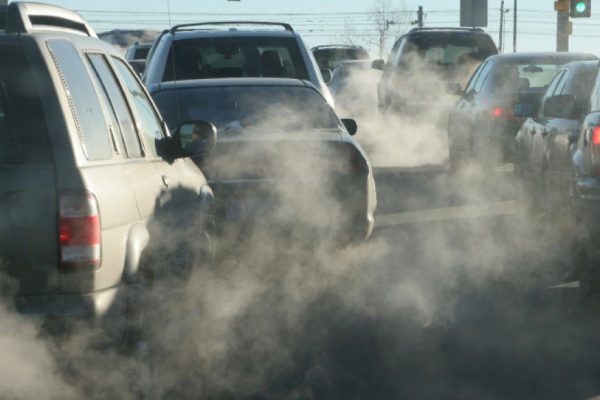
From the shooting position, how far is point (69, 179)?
16.5 ft

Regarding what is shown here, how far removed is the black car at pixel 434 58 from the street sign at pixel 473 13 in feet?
57.5

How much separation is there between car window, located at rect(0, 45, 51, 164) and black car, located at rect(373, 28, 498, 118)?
18.6m

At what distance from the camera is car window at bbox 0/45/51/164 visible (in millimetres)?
5105

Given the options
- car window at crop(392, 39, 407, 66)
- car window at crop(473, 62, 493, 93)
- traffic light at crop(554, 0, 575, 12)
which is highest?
car window at crop(473, 62, 493, 93)

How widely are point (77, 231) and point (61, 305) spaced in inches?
10.3

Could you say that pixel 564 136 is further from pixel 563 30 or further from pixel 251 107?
pixel 563 30

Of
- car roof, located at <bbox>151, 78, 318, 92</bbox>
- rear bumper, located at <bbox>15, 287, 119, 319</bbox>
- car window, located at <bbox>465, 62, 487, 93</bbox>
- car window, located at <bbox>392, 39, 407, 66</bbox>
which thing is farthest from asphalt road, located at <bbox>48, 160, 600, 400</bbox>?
car window, located at <bbox>392, 39, 407, 66</bbox>

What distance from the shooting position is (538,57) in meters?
18.4

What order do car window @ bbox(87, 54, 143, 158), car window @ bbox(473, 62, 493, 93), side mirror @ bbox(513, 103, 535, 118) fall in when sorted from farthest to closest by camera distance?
car window @ bbox(473, 62, 493, 93), side mirror @ bbox(513, 103, 535, 118), car window @ bbox(87, 54, 143, 158)

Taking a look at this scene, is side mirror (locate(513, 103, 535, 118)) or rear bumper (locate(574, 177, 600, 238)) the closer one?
rear bumper (locate(574, 177, 600, 238))

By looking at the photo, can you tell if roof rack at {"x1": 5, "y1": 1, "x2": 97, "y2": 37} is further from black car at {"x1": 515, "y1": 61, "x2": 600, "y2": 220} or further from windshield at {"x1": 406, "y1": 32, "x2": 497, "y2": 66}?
windshield at {"x1": 406, "y1": 32, "x2": 497, "y2": 66}

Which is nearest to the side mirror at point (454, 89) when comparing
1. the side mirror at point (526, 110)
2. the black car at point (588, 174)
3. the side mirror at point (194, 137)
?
the side mirror at point (526, 110)

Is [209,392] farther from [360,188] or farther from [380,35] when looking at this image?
[380,35]

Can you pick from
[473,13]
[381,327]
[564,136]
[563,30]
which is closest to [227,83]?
[564,136]
